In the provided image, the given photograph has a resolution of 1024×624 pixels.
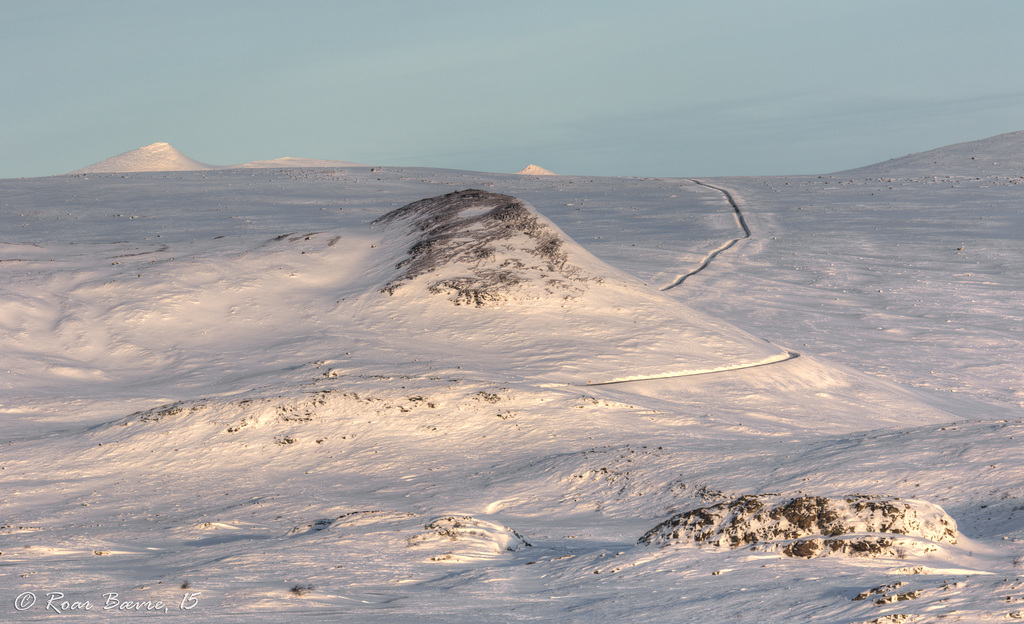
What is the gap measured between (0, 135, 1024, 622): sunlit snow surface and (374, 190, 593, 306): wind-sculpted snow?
153 millimetres

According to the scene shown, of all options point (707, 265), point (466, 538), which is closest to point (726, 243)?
point (707, 265)

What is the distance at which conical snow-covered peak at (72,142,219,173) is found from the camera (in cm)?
7175

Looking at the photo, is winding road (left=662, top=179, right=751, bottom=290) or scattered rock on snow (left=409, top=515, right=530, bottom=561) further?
winding road (left=662, top=179, right=751, bottom=290)

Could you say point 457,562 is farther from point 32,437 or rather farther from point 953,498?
point 32,437

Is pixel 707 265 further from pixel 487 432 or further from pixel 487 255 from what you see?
pixel 487 432

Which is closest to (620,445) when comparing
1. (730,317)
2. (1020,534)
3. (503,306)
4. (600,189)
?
(1020,534)

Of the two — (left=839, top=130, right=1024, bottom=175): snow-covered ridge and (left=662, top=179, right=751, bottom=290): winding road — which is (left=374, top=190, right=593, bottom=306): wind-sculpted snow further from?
(left=839, top=130, right=1024, bottom=175): snow-covered ridge

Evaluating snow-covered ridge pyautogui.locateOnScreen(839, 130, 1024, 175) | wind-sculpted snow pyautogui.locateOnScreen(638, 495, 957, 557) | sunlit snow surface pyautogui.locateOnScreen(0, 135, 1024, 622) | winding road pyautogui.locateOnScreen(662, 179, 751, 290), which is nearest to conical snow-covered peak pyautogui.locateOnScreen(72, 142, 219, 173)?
winding road pyautogui.locateOnScreen(662, 179, 751, 290)

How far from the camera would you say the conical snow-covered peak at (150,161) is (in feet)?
235

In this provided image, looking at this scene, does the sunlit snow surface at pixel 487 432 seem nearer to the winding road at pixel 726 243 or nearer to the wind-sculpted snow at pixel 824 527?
the wind-sculpted snow at pixel 824 527

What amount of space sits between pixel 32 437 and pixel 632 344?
8.89 meters

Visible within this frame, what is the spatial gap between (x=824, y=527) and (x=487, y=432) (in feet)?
18.2

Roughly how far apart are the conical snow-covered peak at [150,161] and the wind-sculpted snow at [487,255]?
56523mm

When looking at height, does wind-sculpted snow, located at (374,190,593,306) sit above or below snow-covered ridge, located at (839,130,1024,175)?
below
